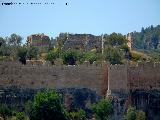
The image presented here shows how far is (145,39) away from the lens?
83750 mm

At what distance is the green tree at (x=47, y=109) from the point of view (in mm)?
29312

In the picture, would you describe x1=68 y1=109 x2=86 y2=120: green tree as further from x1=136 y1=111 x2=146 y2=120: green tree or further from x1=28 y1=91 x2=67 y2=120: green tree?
x1=136 y1=111 x2=146 y2=120: green tree

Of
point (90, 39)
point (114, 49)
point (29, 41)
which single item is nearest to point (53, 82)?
point (114, 49)

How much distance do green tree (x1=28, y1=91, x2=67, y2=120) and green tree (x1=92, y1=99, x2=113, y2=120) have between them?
226cm

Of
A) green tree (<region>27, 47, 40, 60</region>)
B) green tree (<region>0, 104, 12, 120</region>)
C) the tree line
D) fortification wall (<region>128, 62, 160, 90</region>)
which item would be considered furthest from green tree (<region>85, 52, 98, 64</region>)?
green tree (<region>0, 104, 12, 120</region>)

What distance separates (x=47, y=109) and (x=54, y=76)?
4.45m

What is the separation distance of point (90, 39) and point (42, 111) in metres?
20.0

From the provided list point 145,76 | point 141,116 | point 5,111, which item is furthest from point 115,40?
point 5,111

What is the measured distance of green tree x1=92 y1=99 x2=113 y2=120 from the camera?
3131 cm

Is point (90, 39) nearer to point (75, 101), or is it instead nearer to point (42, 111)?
point (75, 101)

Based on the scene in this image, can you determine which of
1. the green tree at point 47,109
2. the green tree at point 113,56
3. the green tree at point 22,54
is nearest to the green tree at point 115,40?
the green tree at point 113,56

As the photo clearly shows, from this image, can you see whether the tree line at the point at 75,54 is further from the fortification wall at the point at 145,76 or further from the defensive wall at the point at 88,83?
the fortification wall at the point at 145,76

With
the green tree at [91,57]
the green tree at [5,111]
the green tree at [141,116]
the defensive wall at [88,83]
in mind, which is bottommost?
the green tree at [141,116]

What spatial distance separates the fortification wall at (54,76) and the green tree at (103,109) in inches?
84.7
